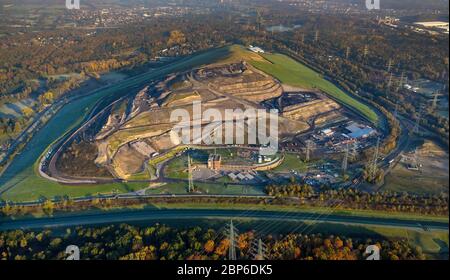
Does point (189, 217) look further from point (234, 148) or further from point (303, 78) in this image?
point (303, 78)

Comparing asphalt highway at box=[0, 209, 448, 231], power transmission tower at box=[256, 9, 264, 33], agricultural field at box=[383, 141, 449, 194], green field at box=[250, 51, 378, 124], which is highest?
power transmission tower at box=[256, 9, 264, 33]

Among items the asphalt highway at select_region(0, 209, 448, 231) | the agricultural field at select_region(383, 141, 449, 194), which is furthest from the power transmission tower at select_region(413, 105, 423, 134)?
the asphalt highway at select_region(0, 209, 448, 231)

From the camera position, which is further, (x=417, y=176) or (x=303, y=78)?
(x=303, y=78)

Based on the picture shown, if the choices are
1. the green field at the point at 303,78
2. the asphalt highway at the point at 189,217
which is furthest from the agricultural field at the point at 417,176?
the green field at the point at 303,78

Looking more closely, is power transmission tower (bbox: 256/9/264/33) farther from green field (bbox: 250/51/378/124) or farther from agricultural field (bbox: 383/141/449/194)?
A: agricultural field (bbox: 383/141/449/194)

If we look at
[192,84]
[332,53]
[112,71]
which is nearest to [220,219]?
[192,84]

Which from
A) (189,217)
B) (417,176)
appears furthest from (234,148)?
(417,176)

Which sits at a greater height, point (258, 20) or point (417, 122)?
point (258, 20)

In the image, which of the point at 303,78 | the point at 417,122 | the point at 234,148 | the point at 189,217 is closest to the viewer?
the point at 189,217
